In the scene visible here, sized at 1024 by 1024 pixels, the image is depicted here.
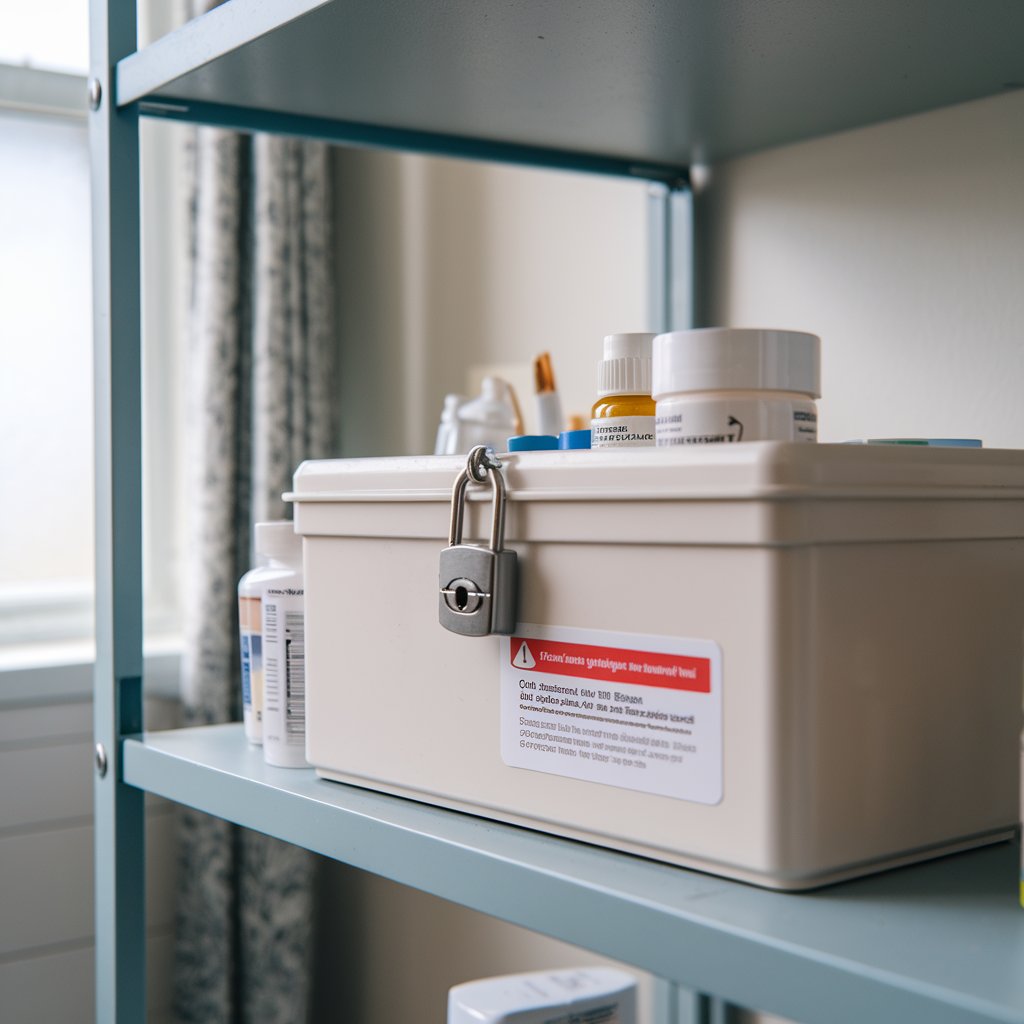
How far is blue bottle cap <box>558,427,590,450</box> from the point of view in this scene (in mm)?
601

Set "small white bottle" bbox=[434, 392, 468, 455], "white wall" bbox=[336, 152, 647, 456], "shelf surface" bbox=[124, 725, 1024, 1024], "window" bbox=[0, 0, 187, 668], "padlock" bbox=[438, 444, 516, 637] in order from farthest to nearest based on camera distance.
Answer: "window" bbox=[0, 0, 187, 668]
"white wall" bbox=[336, 152, 647, 456]
"small white bottle" bbox=[434, 392, 468, 455]
"padlock" bbox=[438, 444, 516, 637]
"shelf surface" bbox=[124, 725, 1024, 1024]

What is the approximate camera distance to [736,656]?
1.45ft

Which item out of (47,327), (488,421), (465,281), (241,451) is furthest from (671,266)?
(47,327)

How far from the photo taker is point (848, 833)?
45 cm

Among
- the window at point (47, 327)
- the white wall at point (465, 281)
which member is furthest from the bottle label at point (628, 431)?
the window at point (47, 327)

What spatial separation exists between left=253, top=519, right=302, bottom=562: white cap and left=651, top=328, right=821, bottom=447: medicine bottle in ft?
0.93

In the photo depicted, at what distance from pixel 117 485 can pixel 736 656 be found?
463mm

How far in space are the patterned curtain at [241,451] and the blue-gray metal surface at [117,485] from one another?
59 cm

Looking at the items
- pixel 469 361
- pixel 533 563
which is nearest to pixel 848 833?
pixel 533 563

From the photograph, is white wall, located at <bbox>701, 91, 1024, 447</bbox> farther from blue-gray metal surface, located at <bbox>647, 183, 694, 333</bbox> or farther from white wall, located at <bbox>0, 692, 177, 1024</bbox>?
white wall, located at <bbox>0, 692, 177, 1024</bbox>

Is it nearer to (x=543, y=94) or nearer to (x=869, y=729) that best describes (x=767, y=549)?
(x=869, y=729)

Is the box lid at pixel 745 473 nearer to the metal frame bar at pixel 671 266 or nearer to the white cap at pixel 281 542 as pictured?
the white cap at pixel 281 542

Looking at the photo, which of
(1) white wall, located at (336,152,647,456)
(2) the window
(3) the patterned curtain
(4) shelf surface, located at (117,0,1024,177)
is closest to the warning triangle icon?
(4) shelf surface, located at (117,0,1024,177)

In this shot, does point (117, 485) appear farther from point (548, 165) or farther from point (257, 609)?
point (548, 165)
